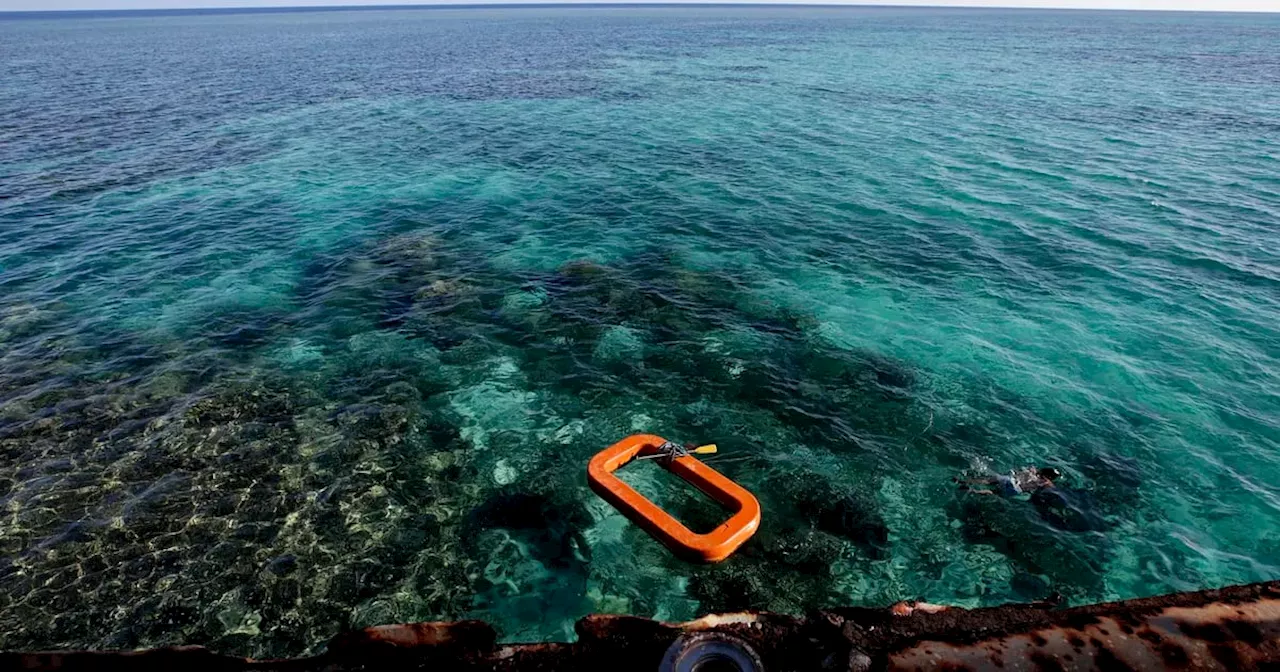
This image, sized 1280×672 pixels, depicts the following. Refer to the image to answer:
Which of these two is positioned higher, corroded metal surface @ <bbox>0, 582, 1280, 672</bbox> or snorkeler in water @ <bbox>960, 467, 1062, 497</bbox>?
corroded metal surface @ <bbox>0, 582, 1280, 672</bbox>

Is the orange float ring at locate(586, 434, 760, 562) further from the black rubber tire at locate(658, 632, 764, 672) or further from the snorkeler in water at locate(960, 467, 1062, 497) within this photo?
the black rubber tire at locate(658, 632, 764, 672)

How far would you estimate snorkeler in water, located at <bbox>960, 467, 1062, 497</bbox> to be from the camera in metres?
13.0

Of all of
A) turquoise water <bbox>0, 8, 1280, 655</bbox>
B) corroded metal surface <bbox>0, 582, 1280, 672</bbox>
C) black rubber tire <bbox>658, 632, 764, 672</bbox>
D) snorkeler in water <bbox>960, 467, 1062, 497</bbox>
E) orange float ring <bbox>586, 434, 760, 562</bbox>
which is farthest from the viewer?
snorkeler in water <bbox>960, 467, 1062, 497</bbox>

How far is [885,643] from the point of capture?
12.9ft

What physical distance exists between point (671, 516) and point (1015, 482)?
7.34 m

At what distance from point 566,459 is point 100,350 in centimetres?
1408

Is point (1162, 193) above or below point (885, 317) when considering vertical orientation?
above

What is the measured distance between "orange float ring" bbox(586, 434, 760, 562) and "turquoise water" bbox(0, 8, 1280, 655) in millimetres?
928

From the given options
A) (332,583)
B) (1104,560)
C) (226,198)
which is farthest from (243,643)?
(226,198)

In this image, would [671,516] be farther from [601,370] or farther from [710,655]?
[710,655]

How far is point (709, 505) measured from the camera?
505 inches

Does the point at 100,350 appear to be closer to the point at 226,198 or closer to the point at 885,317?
the point at 226,198

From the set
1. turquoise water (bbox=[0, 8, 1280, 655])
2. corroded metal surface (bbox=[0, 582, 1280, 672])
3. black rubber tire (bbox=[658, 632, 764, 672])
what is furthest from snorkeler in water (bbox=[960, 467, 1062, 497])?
black rubber tire (bbox=[658, 632, 764, 672])

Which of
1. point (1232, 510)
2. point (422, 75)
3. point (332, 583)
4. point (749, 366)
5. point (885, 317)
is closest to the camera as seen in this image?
point (332, 583)
